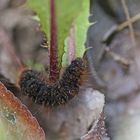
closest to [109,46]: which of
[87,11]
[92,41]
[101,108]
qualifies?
[92,41]

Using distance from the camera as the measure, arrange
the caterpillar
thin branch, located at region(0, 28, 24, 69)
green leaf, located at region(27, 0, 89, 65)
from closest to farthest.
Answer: green leaf, located at region(27, 0, 89, 65) < the caterpillar < thin branch, located at region(0, 28, 24, 69)

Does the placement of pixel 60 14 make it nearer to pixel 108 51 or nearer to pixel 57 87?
pixel 57 87

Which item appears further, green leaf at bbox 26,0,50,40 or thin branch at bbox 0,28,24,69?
thin branch at bbox 0,28,24,69

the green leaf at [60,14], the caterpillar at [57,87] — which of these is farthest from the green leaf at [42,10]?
the caterpillar at [57,87]

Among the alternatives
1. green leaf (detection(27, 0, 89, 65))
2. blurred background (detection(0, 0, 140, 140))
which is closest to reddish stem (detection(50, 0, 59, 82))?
green leaf (detection(27, 0, 89, 65))

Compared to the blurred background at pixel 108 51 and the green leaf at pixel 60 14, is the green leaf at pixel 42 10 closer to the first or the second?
the green leaf at pixel 60 14

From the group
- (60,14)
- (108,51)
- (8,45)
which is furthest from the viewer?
(108,51)

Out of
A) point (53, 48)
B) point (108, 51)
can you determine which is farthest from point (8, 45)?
point (108, 51)

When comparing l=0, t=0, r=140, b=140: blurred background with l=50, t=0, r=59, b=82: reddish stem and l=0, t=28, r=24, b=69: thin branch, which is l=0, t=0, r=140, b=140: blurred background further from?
l=50, t=0, r=59, b=82: reddish stem
